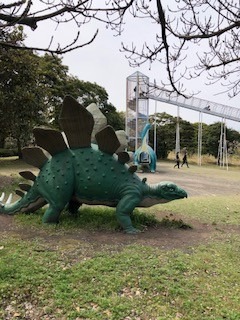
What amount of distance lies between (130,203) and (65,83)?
22228mm

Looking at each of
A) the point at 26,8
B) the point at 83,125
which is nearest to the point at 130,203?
the point at 83,125

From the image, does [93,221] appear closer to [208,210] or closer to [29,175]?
[29,175]

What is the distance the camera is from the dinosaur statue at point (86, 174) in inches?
206

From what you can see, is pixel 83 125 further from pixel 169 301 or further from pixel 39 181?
pixel 169 301

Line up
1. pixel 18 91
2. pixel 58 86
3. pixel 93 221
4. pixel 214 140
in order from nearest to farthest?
pixel 93 221 → pixel 18 91 → pixel 58 86 → pixel 214 140

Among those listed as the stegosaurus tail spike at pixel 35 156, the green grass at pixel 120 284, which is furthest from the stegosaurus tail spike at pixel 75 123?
the green grass at pixel 120 284

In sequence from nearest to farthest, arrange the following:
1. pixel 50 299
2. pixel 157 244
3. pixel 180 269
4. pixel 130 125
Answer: pixel 50 299, pixel 180 269, pixel 157 244, pixel 130 125

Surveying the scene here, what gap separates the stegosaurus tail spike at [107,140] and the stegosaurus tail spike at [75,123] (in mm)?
193

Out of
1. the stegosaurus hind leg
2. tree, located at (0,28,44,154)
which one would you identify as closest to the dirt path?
the stegosaurus hind leg

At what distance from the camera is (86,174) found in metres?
5.29

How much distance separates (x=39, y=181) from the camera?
18.1ft

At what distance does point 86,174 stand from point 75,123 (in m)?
0.76

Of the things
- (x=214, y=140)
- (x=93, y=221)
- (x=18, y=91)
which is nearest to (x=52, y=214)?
(x=93, y=221)

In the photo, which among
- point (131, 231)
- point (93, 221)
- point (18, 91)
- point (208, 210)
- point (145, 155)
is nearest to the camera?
point (131, 231)
